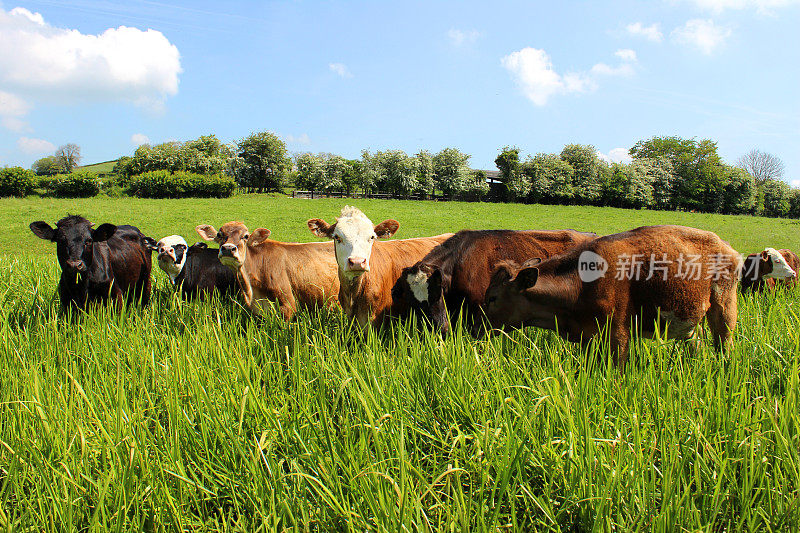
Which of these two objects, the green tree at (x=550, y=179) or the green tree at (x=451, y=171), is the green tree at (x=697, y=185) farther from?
the green tree at (x=451, y=171)

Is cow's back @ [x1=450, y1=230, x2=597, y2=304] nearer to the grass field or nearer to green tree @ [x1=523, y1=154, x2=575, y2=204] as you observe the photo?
the grass field

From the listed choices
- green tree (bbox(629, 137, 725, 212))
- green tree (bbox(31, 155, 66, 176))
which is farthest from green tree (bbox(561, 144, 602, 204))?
green tree (bbox(31, 155, 66, 176))

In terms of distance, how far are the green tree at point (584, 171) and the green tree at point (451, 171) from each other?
46.8 ft

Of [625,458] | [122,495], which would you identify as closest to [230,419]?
[122,495]

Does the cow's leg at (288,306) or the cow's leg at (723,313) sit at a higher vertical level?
the cow's leg at (723,313)

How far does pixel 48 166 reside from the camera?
3777 inches

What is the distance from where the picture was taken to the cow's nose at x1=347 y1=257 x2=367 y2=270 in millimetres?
4539

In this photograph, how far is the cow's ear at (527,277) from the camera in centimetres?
414

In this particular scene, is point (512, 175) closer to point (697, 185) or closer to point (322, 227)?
point (697, 185)

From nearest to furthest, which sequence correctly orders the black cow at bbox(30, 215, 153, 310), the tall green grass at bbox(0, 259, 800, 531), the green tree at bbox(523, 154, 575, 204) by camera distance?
1. the tall green grass at bbox(0, 259, 800, 531)
2. the black cow at bbox(30, 215, 153, 310)
3. the green tree at bbox(523, 154, 575, 204)

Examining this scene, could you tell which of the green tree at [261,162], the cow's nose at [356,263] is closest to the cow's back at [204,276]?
the cow's nose at [356,263]

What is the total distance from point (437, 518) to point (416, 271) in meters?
2.77

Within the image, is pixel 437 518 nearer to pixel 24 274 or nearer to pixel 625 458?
pixel 625 458

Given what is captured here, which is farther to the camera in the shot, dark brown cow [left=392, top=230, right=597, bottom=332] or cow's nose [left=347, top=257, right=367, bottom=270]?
dark brown cow [left=392, top=230, right=597, bottom=332]
